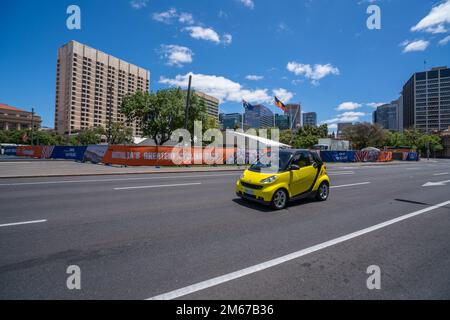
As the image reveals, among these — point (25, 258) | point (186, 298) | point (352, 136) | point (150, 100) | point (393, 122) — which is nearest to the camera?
point (186, 298)

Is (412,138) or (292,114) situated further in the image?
(292,114)

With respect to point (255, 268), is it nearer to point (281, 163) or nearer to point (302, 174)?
point (281, 163)

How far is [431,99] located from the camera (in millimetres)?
131750

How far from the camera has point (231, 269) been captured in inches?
121

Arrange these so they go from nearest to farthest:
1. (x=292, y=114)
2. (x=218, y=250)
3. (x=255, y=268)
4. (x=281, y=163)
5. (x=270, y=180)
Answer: (x=255, y=268) → (x=218, y=250) → (x=270, y=180) → (x=281, y=163) → (x=292, y=114)

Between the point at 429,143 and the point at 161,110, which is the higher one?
the point at 161,110

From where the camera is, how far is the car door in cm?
671

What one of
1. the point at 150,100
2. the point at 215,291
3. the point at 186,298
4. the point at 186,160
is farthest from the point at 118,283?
the point at 150,100

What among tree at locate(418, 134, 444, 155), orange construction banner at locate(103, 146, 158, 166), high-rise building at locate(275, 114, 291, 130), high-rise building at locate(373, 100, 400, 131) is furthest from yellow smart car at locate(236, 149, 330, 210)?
high-rise building at locate(373, 100, 400, 131)

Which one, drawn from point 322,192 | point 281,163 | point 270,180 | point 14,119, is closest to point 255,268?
point 270,180

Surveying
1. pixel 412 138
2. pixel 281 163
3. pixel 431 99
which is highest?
pixel 431 99

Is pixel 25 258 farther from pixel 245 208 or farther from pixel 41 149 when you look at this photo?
pixel 41 149

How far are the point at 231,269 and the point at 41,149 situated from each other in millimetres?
39728

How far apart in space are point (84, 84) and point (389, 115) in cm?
20951
